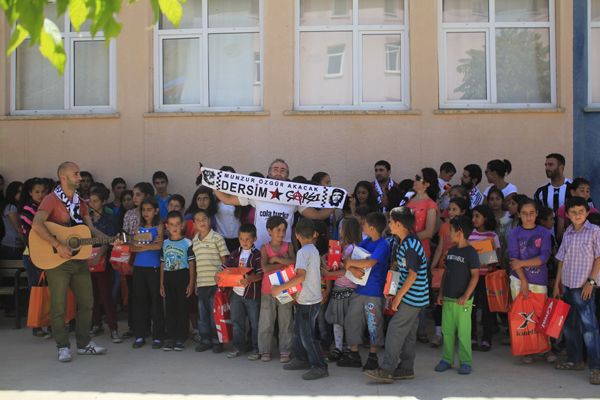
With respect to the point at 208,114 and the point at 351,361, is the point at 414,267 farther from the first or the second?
the point at 208,114

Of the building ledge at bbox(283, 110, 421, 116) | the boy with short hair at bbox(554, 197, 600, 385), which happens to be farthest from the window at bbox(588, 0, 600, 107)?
the boy with short hair at bbox(554, 197, 600, 385)

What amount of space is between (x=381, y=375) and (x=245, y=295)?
175 centimetres

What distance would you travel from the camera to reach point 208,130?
10.1 meters

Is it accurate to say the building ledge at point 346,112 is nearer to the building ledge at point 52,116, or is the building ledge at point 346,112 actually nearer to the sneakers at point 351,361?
the building ledge at point 52,116

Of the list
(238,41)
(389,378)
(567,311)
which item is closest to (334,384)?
(389,378)

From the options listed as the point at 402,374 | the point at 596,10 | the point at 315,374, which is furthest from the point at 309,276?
the point at 596,10

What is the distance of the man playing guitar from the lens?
729 cm

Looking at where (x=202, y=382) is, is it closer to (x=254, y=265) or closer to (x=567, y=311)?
(x=254, y=265)

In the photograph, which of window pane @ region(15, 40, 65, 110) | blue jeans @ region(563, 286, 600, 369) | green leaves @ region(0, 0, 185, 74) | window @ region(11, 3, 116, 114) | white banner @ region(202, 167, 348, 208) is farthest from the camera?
window pane @ region(15, 40, 65, 110)

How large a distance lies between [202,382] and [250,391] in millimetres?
554

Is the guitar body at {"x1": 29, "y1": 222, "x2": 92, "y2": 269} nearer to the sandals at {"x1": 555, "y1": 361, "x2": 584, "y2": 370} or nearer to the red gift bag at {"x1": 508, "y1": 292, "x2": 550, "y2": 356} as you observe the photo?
the red gift bag at {"x1": 508, "y1": 292, "x2": 550, "y2": 356}

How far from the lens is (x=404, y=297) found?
651cm

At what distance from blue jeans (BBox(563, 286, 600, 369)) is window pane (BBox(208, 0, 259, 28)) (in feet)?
19.2

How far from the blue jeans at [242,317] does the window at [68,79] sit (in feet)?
14.0
